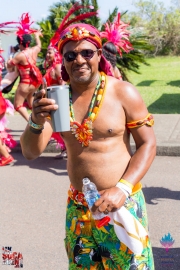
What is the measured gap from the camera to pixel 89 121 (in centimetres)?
243

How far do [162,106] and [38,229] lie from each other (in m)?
7.33

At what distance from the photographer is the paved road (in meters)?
3.97

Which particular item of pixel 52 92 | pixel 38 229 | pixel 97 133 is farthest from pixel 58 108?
pixel 38 229

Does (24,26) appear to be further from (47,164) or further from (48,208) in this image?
(48,208)

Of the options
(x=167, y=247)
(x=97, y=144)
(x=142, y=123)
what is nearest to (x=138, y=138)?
(x=142, y=123)

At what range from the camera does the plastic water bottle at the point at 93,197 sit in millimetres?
2150

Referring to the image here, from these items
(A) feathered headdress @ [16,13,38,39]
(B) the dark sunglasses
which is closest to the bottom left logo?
(B) the dark sunglasses

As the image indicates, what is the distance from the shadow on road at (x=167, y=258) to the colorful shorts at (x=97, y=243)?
1319mm

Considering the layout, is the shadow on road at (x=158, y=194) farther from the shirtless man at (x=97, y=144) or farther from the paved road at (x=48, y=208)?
the shirtless man at (x=97, y=144)

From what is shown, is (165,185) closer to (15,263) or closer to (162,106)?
(15,263)

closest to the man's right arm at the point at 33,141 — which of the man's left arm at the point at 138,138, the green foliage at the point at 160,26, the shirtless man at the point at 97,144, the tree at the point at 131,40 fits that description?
the shirtless man at the point at 97,144

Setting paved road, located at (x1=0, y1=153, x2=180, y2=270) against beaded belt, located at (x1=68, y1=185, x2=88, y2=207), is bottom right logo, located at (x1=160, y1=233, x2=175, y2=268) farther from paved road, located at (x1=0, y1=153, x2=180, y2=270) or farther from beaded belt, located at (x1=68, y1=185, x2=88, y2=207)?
beaded belt, located at (x1=68, y1=185, x2=88, y2=207)

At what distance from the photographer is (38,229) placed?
4.50m

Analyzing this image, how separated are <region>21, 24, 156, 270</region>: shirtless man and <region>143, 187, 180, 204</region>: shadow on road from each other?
8.87 feet
